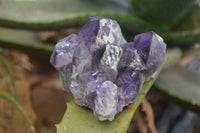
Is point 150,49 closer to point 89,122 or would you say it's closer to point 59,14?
point 89,122

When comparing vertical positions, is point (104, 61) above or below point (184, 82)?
above

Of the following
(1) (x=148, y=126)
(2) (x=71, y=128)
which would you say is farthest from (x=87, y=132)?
(1) (x=148, y=126)

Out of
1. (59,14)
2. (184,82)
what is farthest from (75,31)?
(184,82)

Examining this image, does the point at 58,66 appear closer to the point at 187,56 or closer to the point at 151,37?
the point at 151,37

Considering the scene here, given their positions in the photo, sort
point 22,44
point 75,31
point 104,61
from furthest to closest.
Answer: point 75,31
point 22,44
point 104,61

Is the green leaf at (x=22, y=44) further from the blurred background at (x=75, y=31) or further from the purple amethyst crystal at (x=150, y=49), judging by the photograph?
the purple amethyst crystal at (x=150, y=49)
